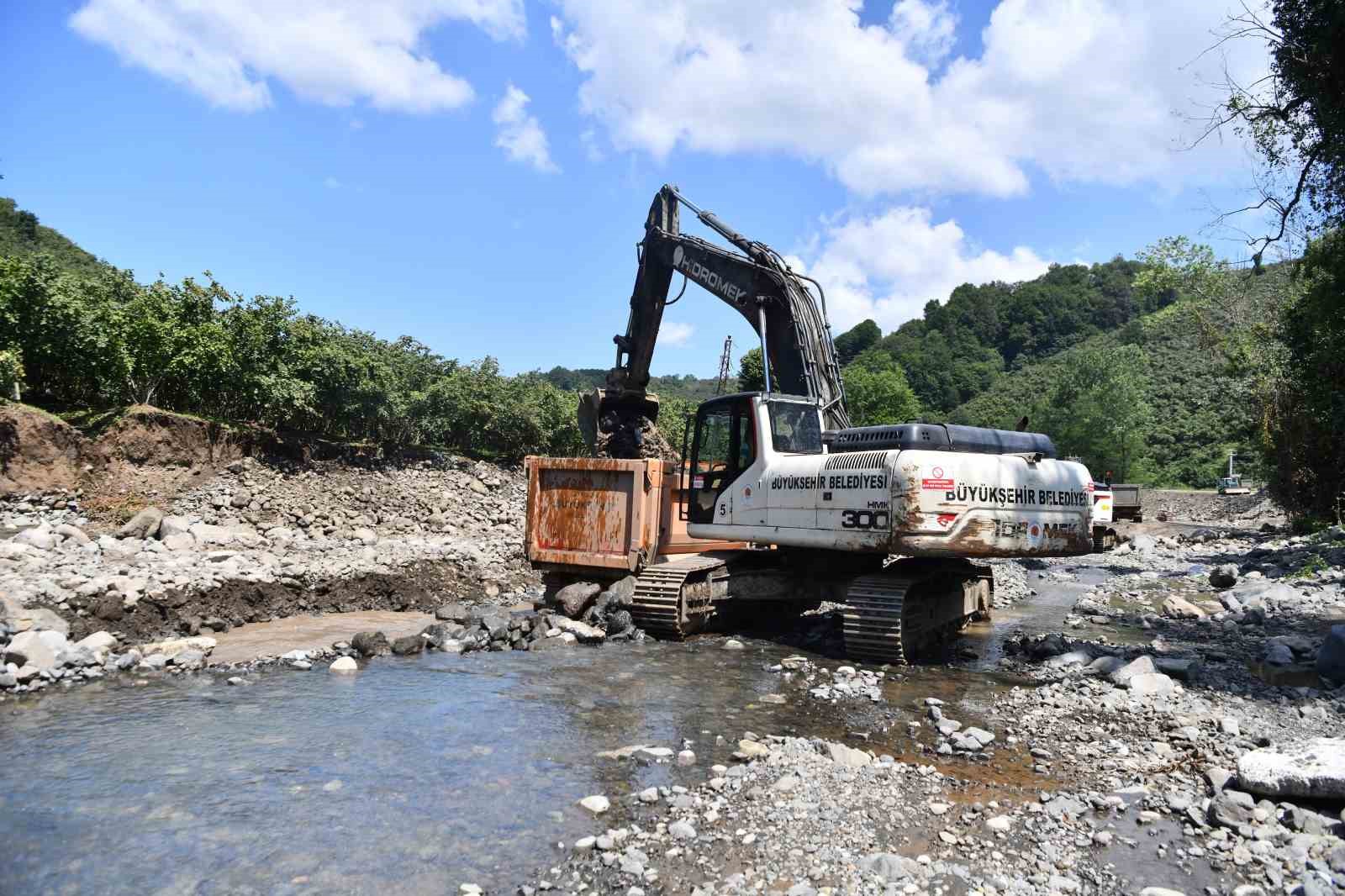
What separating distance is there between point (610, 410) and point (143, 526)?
881 cm

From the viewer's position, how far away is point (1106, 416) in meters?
55.7

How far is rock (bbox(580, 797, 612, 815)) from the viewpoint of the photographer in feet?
15.6

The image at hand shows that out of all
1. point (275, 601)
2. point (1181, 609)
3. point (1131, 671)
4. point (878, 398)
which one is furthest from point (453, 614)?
point (878, 398)

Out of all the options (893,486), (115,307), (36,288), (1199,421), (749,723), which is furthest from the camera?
(1199,421)

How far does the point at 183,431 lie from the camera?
19.0m

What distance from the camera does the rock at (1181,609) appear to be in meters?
11.5

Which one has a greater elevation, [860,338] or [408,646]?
[860,338]

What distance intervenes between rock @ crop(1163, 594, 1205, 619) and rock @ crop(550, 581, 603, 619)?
26.0ft

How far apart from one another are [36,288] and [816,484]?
16.9 metres

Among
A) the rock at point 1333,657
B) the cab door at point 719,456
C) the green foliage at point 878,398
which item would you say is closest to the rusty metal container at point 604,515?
the cab door at point 719,456

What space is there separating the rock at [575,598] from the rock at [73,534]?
8.54m

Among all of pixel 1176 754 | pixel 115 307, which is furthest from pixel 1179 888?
pixel 115 307

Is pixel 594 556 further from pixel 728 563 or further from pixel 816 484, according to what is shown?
pixel 816 484

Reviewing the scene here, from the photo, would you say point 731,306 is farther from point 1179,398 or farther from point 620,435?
point 1179,398
